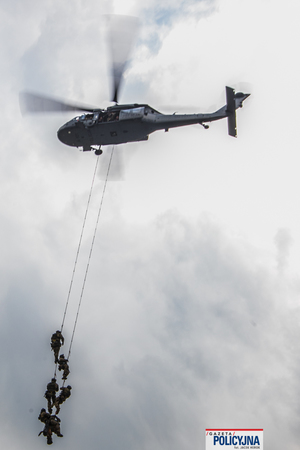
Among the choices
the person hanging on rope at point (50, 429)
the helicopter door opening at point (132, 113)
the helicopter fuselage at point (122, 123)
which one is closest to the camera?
the person hanging on rope at point (50, 429)

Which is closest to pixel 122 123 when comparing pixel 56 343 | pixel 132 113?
pixel 132 113

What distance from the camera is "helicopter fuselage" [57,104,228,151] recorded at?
23.5 metres

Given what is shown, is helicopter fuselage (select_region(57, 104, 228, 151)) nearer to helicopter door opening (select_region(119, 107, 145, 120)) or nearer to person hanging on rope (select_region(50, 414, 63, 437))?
helicopter door opening (select_region(119, 107, 145, 120))

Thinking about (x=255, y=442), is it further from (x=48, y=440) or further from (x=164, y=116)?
(x=164, y=116)

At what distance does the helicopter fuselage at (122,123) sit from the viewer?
23.5m

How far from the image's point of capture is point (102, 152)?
26.5 m

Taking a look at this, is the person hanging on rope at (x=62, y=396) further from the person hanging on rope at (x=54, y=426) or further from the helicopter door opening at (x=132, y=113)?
the helicopter door opening at (x=132, y=113)

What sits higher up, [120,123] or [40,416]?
[120,123]

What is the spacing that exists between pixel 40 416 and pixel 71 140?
56.9 ft

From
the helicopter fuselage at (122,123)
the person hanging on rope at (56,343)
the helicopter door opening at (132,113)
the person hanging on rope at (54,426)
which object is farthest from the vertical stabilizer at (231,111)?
the person hanging on rope at (54,426)

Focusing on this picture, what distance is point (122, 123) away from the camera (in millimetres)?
23984

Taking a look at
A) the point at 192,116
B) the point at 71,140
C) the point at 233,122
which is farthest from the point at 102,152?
the point at 233,122

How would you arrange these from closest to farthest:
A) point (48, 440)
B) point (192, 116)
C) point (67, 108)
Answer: point (48, 440) < point (192, 116) < point (67, 108)

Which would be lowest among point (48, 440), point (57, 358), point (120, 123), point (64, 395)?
point (48, 440)
